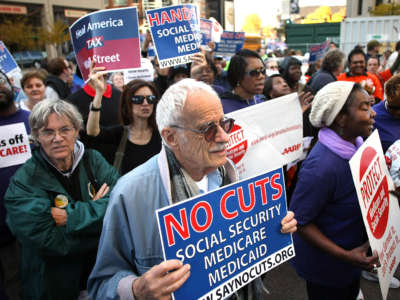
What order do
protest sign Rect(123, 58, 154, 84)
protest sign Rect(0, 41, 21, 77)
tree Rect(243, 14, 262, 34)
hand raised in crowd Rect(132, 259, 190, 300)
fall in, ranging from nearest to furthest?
hand raised in crowd Rect(132, 259, 190, 300), protest sign Rect(0, 41, 21, 77), protest sign Rect(123, 58, 154, 84), tree Rect(243, 14, 262, 34)

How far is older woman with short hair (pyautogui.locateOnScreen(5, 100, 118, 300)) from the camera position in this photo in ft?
6.50

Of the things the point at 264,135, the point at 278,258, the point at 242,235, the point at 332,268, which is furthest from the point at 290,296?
the point at 242,235

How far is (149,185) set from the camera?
141 cm

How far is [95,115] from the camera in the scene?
3.12 meters

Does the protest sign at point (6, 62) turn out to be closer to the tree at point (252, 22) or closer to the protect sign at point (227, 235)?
the protect sign at point (227, 235)

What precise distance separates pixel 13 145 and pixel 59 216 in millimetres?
1052

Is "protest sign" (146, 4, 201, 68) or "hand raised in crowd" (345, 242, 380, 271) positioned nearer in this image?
"hand raised in crowd" (345, 242, 380, 271)

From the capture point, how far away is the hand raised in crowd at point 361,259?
185cm

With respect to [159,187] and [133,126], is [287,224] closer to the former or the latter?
[159,187]

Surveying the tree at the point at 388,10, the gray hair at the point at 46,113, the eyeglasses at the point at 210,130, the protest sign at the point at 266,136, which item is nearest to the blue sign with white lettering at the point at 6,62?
the gray hair at the point at 46,113

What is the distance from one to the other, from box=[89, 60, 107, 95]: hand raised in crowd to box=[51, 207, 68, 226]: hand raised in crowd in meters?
1.51

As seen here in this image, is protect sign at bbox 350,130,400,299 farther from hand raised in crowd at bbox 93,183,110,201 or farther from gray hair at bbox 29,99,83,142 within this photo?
gray hair at bbox 29,99,83,142

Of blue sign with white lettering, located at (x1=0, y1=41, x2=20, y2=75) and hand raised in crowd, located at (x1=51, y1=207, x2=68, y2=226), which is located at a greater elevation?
blue sign with white lettering, located at (x1=0, y1=41, x2=20, y2=75)

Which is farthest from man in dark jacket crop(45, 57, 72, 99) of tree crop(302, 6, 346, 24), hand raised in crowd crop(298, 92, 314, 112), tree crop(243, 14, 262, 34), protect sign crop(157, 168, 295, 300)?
tree crop(243, 14, 262, 34)
